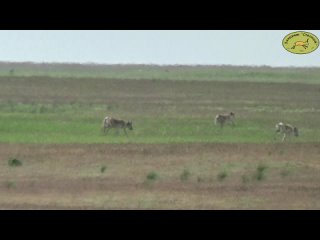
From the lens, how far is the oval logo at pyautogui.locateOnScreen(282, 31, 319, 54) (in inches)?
668

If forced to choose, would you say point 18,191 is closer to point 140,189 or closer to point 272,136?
point 140,189

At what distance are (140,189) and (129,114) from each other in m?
23.3

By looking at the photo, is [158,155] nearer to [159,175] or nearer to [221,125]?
[159,175]

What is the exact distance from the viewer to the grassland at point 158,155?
1962cm

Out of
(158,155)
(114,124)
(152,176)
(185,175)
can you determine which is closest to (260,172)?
(185,175)

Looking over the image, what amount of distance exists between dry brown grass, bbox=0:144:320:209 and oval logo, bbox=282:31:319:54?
2.91m

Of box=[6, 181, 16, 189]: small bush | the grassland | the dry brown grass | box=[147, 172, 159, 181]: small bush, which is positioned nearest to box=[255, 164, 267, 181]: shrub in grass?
the grassland

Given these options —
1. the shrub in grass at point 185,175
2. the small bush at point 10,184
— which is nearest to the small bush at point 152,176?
the shrub in grass at point 185,175

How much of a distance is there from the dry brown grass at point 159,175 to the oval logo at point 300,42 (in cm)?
291

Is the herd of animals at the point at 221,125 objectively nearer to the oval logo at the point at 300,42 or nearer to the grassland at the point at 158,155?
the grassland at the point at 158,155

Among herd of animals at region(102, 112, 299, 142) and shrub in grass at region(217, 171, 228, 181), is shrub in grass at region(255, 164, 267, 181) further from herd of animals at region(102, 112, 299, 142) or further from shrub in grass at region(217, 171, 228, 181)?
herd of animals at region(102, 112, 299, 142)

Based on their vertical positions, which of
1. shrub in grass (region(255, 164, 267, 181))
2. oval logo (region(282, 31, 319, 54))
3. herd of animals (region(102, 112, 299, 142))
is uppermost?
herd of animals (region(102, 112, 299, 142))

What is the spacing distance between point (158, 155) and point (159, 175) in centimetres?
382
